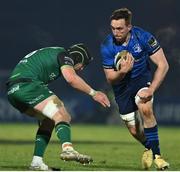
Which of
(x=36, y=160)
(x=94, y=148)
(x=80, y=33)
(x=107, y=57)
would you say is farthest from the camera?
(x=80, y=33)

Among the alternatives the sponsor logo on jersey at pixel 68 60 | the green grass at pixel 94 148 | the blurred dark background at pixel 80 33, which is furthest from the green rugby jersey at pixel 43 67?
the blurred dark background at pixel 80 33

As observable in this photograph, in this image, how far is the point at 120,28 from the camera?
38.2 feet

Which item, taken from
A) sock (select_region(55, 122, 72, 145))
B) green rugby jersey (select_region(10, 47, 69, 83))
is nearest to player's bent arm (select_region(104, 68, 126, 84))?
green rugby jersey (select_region(10, 47, 69, 83))

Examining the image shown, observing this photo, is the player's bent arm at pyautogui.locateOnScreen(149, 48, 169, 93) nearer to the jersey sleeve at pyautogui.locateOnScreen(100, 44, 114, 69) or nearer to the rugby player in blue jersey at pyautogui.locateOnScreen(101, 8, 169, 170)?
the rugby player in blue jersey at pyautogui.locateOnScreen(101, 8, 169, 170)

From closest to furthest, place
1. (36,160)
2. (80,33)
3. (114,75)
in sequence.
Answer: (36,160) → (114,75) → (80,33)

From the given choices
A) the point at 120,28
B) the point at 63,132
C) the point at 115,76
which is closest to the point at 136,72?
the point at 115,76

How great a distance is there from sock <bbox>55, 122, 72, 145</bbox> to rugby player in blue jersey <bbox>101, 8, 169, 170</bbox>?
158cm

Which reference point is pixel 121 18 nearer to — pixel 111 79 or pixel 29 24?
pixel 111 79

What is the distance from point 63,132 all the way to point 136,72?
210cm

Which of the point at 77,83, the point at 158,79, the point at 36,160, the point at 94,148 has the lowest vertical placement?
the point at 36,160

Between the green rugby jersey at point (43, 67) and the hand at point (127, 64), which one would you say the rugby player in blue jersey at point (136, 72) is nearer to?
the hand at point (127, 64)

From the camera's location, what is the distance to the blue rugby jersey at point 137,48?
38.8ft

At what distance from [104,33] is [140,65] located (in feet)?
49.4

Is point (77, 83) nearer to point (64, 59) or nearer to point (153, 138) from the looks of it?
point (64, 59)
